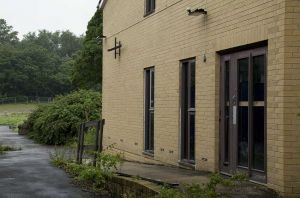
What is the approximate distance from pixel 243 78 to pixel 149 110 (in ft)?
17.6

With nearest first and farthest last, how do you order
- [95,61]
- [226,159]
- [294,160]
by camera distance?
1. [294,160]
2. [226,159]
3. [95,61]

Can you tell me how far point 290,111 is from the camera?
7.89 metres

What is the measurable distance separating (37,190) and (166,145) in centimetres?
333

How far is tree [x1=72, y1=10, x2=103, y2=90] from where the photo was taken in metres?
35.8

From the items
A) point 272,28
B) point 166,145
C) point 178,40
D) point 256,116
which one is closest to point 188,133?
point 166,145

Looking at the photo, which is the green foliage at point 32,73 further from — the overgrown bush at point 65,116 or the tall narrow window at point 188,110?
the tall narrow window at point 188,110

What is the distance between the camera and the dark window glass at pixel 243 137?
30.2ft

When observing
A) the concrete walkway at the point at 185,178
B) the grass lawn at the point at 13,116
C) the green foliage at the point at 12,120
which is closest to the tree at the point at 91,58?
the grass lawn at the point at 13,116

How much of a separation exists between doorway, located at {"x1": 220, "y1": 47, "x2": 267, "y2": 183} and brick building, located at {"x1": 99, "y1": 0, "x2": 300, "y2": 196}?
2 centimetres

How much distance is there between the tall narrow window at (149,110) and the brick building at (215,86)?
0.09 feet

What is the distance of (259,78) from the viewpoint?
886cm

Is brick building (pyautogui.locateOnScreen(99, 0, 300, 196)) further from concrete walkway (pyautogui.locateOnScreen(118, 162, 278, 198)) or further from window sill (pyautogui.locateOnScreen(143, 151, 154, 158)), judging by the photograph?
concrete walkway (pyautogui.locateOnScreen(118, 162, 278, 198))

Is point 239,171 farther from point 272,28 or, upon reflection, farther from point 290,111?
point 272,28

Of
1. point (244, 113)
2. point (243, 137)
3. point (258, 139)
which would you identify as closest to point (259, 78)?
point (244, 113)
